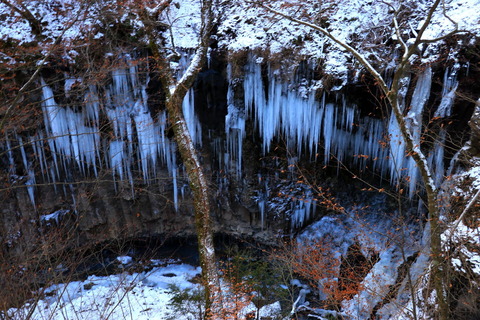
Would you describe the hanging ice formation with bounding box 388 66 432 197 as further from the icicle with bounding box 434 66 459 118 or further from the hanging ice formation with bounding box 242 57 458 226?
the icicle with bounding box 434 66 459 118

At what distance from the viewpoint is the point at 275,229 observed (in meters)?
10.2

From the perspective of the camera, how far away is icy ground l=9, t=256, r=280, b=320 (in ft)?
26.7

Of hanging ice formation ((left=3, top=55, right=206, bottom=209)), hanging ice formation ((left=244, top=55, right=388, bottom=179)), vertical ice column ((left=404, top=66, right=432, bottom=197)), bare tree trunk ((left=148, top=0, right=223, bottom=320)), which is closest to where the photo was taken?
bare tree trunk ((left=148, top=0, right=223, bottom=320))

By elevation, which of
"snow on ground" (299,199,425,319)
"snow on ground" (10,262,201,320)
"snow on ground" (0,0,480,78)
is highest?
"snow on ground" (0,0,480,78)

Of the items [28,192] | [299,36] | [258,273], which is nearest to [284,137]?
[299,36]

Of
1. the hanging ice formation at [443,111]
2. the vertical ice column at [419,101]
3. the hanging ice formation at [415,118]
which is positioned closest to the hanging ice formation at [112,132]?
the hanging ice formation at [415,118]

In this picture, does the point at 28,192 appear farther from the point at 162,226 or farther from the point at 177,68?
the point at 177,68

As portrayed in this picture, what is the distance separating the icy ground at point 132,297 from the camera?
8125mm

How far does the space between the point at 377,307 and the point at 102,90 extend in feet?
29.6

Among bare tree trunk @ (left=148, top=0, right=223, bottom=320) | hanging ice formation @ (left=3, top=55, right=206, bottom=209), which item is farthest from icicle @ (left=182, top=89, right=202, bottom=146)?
bare tree trunk @ (left=148, top=0, right=223, bottom=320)

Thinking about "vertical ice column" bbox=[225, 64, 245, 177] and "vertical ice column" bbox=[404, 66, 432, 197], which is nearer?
"vertical ice column" bbox=[404, 66, 432, 197]

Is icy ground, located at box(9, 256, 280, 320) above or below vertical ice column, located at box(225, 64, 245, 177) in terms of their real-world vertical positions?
below

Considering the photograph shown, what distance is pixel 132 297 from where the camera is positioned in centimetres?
948

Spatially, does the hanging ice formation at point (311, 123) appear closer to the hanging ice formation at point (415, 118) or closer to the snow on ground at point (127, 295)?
the hanging ice formation at point (415, 118)
